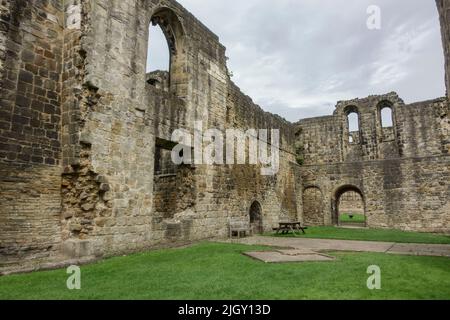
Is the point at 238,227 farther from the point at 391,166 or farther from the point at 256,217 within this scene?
the point at 391,166

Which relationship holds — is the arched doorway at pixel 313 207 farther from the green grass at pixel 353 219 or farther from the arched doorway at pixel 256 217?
the green grass at pixel 353 219

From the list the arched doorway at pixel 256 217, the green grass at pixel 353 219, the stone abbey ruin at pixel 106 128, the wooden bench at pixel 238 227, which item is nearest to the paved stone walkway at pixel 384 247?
the wooden bench at pixel 238 227

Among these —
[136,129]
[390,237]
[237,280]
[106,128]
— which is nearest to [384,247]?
[390,237]

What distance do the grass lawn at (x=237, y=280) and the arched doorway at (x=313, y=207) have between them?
13082 mm

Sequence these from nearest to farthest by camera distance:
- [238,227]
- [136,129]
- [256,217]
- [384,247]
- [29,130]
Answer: [29,130] < [136,129] < [384,247] < [238,227] < [256,217]

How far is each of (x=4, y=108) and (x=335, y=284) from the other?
6.74 meters

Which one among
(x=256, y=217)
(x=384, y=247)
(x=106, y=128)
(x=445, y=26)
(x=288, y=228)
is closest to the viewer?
(x=445, y=26)

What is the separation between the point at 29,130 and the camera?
7.04 m

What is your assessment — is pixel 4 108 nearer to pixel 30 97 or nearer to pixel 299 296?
pixel 30 97

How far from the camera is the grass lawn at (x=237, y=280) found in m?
4.45

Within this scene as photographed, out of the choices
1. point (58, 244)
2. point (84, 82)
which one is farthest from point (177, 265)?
point (84, 82)

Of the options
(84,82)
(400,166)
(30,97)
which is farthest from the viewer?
(400,166)

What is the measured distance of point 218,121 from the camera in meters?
12.9

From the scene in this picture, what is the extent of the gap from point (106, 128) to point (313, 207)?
1547 cm
